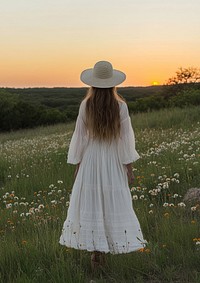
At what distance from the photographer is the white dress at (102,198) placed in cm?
463

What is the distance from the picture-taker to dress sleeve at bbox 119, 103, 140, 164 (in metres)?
4.85

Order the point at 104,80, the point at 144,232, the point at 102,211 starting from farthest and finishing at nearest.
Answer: the point at 144,232 < the point at 104,80 < the point at 102,211

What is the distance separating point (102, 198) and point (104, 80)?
49.1 inches

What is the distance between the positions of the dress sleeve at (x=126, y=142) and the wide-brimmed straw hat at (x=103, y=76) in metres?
0.29

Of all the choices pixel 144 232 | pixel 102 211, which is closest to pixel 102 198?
pixel 102 211

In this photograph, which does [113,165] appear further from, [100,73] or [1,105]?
[1,105]

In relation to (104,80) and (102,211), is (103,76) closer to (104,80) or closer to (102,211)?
(104,80)

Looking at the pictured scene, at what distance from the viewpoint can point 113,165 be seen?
4785 mm

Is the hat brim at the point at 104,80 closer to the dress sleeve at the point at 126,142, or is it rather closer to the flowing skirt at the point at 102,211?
the dress sleeve at the point at 126,142

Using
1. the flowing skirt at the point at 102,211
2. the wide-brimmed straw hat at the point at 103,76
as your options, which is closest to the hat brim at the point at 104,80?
the wide-brimmed straw hat at the point at 103,76

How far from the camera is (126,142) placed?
490cm

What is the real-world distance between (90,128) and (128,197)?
835mm

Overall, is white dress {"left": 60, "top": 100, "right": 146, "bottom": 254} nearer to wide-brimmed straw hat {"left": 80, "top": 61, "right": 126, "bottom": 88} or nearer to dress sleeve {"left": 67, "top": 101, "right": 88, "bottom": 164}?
dress sleeve {"left": 67, "top": 101, "right": 88, "bottom": 164}

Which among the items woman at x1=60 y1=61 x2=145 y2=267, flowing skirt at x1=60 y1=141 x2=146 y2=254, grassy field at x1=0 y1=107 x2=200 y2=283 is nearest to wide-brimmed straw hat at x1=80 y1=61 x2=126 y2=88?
woman at x1=60 y1=61 x2=145 y2=267
